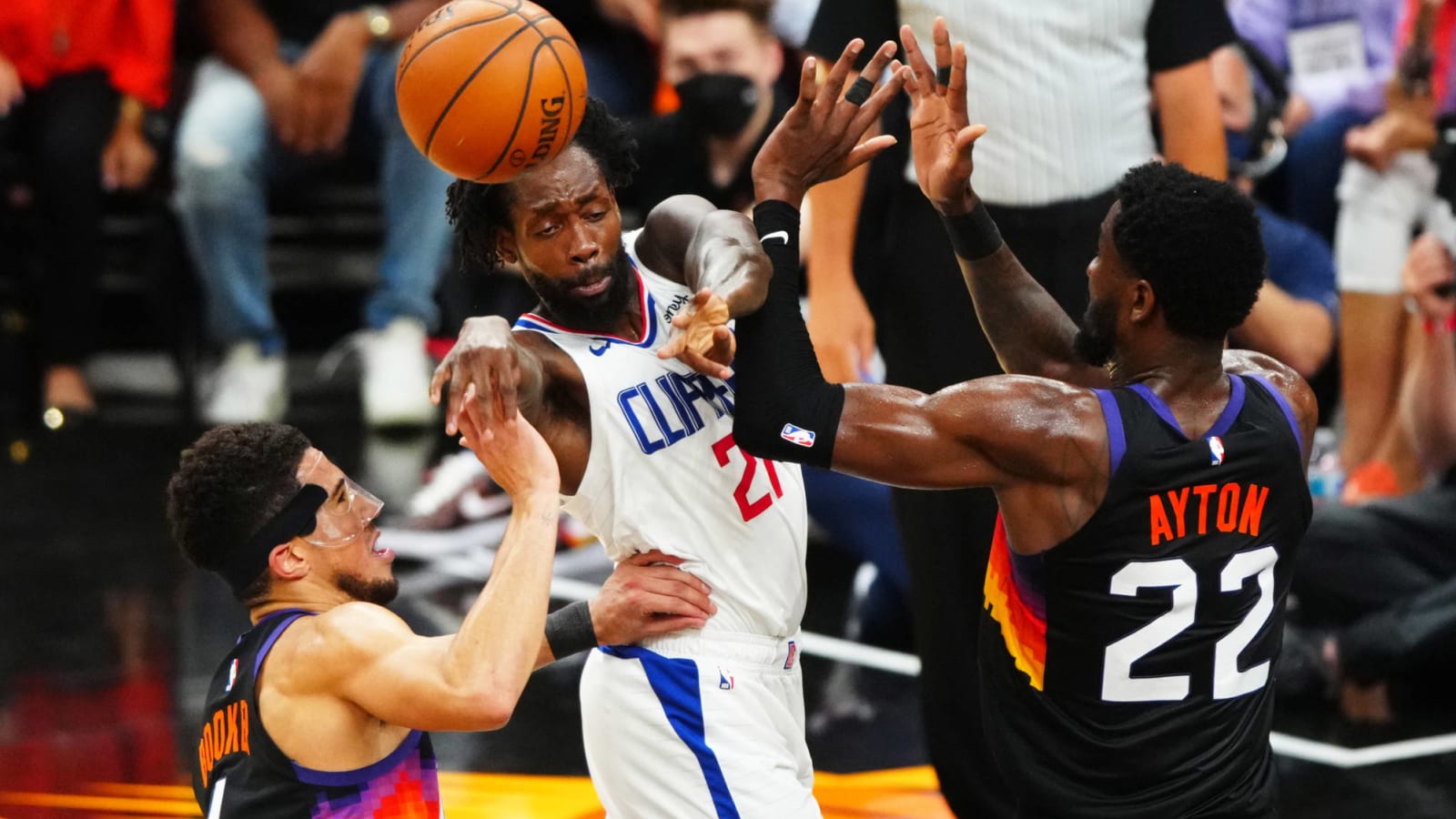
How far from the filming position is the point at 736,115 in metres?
6.59

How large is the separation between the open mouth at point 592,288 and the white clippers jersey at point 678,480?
0.25ft

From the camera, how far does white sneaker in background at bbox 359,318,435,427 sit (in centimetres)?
787

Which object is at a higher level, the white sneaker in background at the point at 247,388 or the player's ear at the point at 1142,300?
the player's ear at the point at 1142,300

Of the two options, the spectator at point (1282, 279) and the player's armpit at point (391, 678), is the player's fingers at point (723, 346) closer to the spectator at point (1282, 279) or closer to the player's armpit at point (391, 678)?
the player's armpit at point (391, 678)

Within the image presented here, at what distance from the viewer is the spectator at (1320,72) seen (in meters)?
7.16

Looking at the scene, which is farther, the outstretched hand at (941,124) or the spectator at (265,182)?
the spectator at (265,182)

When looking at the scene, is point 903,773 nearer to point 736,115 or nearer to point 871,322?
point 871,322

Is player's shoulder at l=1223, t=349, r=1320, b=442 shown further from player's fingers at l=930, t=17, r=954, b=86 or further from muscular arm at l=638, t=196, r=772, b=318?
muscular arm at l=638, t=196, r=772, b=318

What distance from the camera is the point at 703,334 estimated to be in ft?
8.61

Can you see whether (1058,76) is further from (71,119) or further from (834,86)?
(71,119)

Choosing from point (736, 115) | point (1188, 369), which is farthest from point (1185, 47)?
point (736, 115)

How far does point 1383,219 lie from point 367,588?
499 cm

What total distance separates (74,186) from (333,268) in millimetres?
1784

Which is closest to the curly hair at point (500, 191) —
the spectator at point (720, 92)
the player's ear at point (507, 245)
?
the player's ear at point (507, 245)
